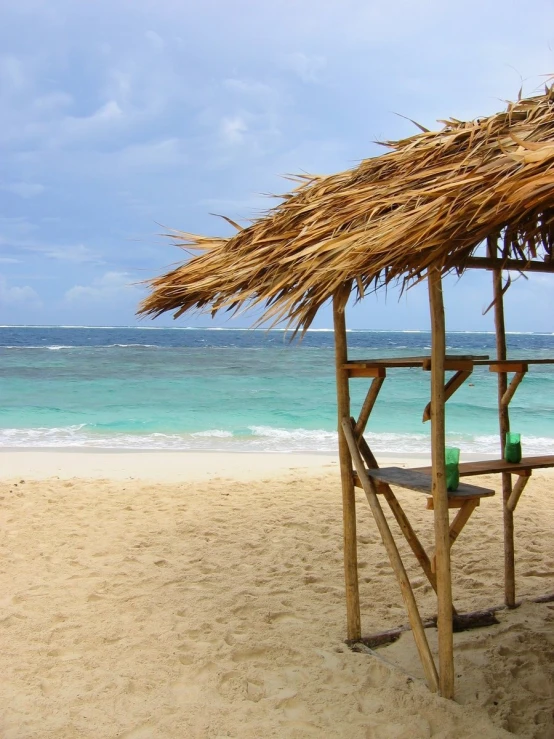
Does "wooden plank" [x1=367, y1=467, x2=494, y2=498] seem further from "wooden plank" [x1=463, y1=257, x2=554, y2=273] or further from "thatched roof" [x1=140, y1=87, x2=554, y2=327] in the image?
"wooden plank" [x1=463, y1=257, x2=554, y2=273]

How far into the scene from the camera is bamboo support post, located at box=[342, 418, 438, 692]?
7.90ft

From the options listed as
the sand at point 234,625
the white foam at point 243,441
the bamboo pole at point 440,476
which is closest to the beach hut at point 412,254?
the bamboo pole at point 440,476

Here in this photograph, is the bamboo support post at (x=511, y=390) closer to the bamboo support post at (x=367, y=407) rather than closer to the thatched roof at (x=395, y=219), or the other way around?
the thatched roof at (x=395, y=219)

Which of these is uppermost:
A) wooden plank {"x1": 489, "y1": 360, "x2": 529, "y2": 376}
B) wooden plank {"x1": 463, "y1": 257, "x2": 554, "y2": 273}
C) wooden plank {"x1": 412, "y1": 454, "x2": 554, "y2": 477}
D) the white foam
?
wooden plank {"x1": 463, "y1": 257, "x2": 554, "y2": 273}

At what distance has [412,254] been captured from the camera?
1995 millimetres

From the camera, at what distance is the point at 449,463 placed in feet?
7.77

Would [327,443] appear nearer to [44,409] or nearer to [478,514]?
[478,514]

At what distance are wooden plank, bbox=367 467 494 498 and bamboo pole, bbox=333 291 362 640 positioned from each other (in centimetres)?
13

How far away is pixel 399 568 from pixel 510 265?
1392 mm

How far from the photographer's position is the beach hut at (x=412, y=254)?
189 cm

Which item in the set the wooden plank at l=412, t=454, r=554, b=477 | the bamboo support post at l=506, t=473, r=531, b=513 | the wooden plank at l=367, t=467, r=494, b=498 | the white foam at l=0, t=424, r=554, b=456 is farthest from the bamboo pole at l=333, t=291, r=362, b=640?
the white foam at l=0, t=424, r=554, b=456

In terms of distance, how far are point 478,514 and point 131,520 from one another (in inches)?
105

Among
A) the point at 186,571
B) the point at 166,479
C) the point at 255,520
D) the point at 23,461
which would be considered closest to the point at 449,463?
the point at 186,571

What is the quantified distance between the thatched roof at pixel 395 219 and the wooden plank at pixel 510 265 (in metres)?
0.07
